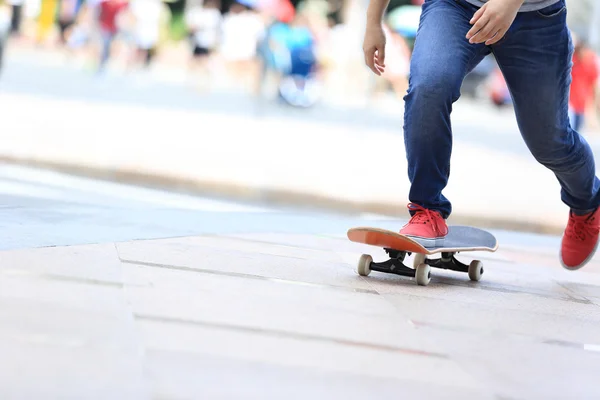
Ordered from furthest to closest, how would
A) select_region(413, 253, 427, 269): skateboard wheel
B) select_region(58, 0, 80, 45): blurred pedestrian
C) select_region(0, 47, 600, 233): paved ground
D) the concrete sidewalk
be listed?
select_region(58, 0, 80, 45): blurred pedestrian < select_region(0, 47, 600, 233): paved ground < select_region(413, 253, 427, 269): skateboard wheel < the concrete sidewalk

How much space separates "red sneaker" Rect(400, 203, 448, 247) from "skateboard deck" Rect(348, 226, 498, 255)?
3 centimetres

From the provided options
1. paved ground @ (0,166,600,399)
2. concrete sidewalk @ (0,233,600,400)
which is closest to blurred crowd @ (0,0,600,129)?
paved ground @ (0,166,600,399)

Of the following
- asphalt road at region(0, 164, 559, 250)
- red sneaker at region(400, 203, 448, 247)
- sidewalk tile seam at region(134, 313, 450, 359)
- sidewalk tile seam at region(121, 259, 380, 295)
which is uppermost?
red sneaker at region(400, 203, 448, 247)

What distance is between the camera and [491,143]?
15.0 m

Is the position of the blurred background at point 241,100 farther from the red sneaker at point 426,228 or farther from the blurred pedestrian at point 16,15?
the red sneaker at point 426,228

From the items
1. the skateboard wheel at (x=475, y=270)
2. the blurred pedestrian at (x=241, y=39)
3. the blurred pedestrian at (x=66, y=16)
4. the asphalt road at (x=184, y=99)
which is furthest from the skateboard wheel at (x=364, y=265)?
the blurred pedestrian at (x=66, y=16)

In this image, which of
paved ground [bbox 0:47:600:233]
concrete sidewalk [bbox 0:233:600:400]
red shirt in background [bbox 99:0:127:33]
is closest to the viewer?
concrete sidewalk [bbox 0:233:600:400]

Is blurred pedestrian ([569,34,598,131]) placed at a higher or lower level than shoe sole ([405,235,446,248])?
higher

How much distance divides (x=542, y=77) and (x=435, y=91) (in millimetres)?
468

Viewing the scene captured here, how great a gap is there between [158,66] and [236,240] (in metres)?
21.7

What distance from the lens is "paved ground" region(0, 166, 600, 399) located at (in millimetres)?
2109

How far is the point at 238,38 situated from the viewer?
21.5 m

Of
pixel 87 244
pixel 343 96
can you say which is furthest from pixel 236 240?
pixel 343 96

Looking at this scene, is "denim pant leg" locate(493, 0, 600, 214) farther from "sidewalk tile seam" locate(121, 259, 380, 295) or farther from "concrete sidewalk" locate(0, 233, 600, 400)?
"sidewalk tile seam" locate(121, 259, 380, 295)
